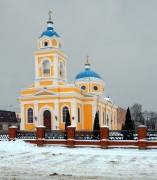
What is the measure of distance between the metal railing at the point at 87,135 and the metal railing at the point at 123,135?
1.00m

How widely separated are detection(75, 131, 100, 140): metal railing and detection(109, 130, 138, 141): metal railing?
996mm

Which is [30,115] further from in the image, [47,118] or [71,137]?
[71,137]

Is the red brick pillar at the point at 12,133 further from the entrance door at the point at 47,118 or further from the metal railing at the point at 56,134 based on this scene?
the entrance door at the point at 47,118

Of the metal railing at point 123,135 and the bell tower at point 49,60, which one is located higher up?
the bell tower at point 49,60

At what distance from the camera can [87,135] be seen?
1964cm

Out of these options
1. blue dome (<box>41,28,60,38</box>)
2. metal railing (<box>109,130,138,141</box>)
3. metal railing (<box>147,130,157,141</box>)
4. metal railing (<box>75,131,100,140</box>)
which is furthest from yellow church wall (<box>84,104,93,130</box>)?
metal railing (<box>147,130,157,141</box>)

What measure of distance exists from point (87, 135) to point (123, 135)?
96.6 inches

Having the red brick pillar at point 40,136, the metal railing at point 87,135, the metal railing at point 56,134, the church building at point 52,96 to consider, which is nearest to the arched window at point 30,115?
the church building at point 52,96

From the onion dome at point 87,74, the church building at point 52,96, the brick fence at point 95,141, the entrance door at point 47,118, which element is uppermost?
the onion dome at point 87,74

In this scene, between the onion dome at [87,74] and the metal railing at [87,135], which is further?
the onion dome at [87,74]

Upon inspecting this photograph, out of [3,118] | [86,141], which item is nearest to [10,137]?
[86,141]

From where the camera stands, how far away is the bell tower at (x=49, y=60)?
117 ft

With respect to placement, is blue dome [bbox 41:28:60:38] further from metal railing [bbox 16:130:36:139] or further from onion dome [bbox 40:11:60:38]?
metal railing [bbox 16:130:36:139]

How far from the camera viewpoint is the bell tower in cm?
3562
